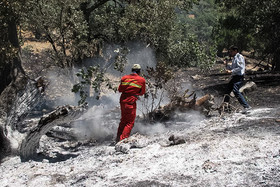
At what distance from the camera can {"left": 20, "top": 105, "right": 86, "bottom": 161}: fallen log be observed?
5918 mm

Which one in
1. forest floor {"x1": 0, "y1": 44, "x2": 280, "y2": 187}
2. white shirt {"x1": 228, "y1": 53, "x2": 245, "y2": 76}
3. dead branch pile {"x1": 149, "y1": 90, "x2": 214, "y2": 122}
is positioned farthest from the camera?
dead branch pile {"x1": 149, "y1": 90, "x2": 214, "y2": 122}

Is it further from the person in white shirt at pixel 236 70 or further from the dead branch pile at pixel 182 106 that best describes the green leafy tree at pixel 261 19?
the dead branch pile at pixel 182 106

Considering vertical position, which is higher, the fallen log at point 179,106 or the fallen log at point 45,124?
the fallen log at point 45,124

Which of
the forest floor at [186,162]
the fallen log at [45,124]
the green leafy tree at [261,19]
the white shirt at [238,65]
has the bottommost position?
the forest floor at [186,162]

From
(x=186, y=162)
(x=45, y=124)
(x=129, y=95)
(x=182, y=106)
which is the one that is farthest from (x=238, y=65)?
(x=45, y=124)

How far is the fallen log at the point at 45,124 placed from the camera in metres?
5.92

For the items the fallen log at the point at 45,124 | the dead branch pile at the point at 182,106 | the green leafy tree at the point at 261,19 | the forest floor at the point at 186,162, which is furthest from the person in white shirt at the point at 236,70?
the green leafy tree at the point at 261,19

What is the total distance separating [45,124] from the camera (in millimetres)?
5988

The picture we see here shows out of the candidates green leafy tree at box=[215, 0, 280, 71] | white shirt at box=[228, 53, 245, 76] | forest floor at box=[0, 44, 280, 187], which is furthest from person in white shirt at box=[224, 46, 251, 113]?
green leafy tree at box=[215, 0, 280, 71]

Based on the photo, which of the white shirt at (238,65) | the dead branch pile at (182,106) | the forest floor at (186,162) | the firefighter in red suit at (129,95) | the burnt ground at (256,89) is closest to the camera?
the forest floor at (186,162)

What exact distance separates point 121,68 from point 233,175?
565 cm

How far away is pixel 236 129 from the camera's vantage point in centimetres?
649

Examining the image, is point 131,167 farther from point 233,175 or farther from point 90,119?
point 90,119

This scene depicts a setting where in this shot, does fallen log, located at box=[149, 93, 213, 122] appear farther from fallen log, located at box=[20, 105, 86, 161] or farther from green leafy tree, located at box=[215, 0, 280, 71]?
green leafy tree, located at box=[215, 0, 280, 71]
